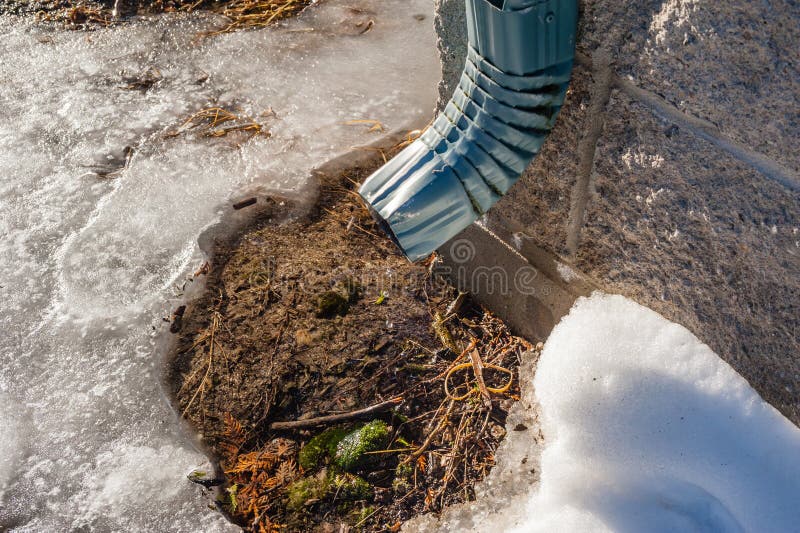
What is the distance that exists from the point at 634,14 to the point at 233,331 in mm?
1762

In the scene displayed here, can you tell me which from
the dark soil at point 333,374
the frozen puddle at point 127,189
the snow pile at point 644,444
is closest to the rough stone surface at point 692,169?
the snow pile at point 644,444

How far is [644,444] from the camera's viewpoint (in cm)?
180

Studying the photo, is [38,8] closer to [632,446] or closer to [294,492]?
[294,492]

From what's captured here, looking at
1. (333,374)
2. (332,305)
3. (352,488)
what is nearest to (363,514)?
(352,488)

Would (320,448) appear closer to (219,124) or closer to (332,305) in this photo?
(332,305)

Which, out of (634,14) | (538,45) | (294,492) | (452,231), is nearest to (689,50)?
(634,14)

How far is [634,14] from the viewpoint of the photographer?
1.52 metres

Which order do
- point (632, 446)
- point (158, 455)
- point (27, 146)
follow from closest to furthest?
point (632, 446) → point (158, 455) → point (27, 146)

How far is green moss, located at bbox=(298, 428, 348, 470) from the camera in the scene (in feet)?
7.21

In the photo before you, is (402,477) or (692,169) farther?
(402,477)

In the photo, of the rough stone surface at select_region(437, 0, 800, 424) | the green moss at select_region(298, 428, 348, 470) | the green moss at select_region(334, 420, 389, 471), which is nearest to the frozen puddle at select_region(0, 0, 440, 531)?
the green moss at select_region(298, 428, 348, 470)

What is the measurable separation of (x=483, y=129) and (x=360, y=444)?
1156mm

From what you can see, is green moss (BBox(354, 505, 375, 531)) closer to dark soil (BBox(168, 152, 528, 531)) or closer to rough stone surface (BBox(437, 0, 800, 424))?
dark soil (BBox(168, 152, 528, 531))

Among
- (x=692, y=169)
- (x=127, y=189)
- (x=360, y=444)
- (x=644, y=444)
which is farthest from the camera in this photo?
(x=127, y=189)
